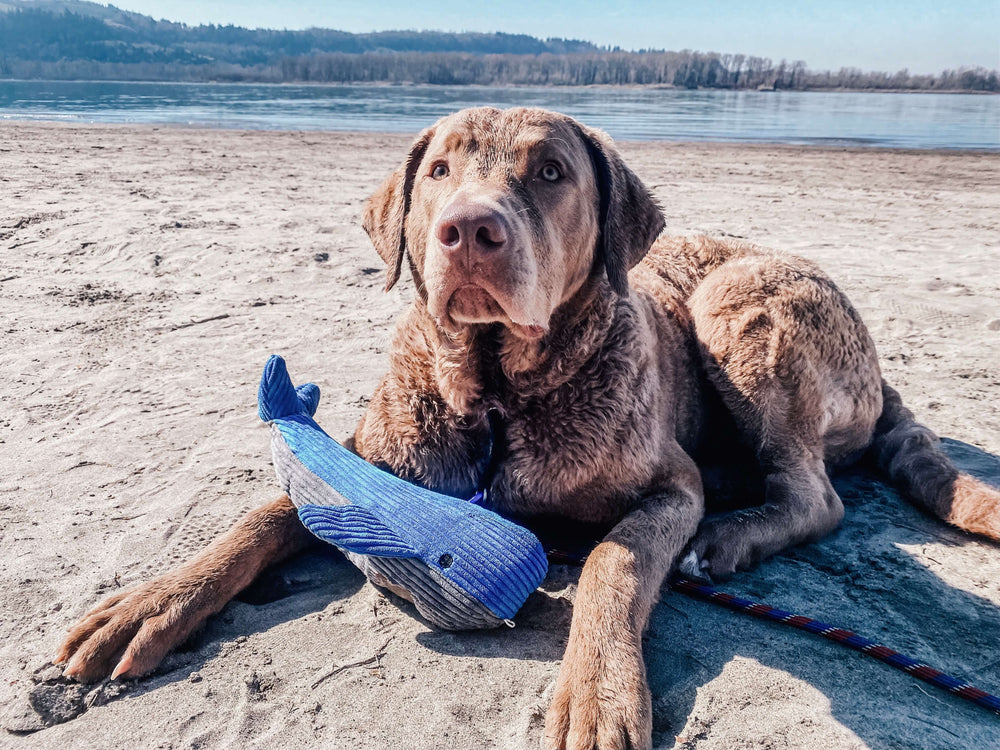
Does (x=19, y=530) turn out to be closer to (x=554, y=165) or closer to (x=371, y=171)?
(x=554, y=165)

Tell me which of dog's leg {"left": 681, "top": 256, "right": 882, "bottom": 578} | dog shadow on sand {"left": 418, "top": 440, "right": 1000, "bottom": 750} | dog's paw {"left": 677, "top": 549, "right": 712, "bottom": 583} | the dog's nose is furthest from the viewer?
dog's leg {"left": 681, "top": 256, "right": 882, "bottom": 578}

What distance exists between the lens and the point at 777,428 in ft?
12.6

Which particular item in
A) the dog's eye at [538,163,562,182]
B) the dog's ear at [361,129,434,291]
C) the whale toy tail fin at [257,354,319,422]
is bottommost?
the whale toy tail fin at [257,354,319,422]

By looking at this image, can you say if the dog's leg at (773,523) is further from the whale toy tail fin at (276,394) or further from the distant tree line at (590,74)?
the distant tree line at (590,74)

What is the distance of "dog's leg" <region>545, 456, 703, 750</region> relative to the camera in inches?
87.4

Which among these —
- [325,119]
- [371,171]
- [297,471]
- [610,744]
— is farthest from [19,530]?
[325,119]

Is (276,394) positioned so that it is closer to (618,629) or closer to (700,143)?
(618,629)

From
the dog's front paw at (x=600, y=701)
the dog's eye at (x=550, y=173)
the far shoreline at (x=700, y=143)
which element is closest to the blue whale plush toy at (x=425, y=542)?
the dog's front paw at (x=600, y=701)

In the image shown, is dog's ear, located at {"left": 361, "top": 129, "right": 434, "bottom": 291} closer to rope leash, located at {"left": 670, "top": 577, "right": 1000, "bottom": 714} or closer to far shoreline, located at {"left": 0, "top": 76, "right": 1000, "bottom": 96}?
rope leash, located at {"left": 670, "top": 577, "right": 1000, "bottom": 714}

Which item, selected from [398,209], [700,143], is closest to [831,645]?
[398,209]

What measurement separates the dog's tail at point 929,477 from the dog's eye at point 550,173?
7.70 feet

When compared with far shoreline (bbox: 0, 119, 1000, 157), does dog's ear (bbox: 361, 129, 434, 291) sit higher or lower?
higher

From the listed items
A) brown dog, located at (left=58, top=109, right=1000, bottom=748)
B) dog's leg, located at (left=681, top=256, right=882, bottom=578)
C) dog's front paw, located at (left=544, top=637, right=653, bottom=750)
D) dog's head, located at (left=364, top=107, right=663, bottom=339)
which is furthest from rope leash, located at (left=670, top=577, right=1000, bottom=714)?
dog's head, located at (left=364, top=107, right=663, bottom=339)

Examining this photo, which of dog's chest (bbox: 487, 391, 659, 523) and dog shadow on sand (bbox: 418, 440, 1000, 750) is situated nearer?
dog shadow on sand (bbox: 418, 440, 1000, 750)
